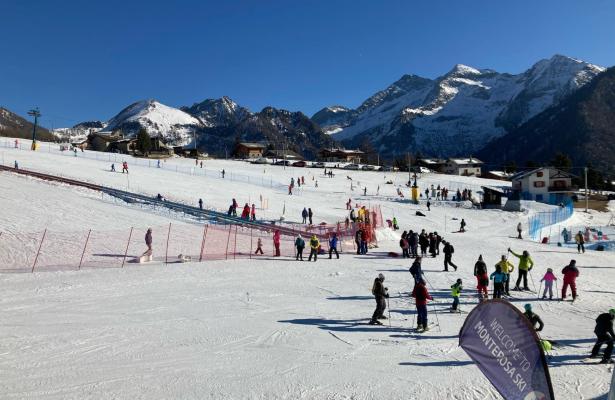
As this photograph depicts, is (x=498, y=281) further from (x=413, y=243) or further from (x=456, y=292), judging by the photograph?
(x=413, y=243)

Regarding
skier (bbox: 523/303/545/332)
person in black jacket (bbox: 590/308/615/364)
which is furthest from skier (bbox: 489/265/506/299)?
person in black jacket (bbox: 590/308/615/364)

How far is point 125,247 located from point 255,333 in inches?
554

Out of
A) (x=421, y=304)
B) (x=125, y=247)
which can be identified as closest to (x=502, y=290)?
(x=421, y=304)

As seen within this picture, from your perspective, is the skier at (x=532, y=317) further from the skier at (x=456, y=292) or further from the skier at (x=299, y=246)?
the skier at (x=299, y=246)

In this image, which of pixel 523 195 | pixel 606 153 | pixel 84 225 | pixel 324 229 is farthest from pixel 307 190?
pixel 606 153

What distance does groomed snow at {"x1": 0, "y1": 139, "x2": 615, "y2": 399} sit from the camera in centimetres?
A: 774

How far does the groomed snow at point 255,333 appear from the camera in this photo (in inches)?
305

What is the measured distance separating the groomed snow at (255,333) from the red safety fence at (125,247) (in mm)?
1542

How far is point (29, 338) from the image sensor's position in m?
10.2

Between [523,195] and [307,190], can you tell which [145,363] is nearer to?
[307,190]

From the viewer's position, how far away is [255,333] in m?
10.6

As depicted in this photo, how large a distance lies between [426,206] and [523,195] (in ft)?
84.9

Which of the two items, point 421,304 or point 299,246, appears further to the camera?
point 299,246

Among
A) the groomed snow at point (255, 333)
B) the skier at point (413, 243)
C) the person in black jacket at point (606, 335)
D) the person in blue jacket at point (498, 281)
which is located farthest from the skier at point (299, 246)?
the person in black jacket at point (606, 335)
